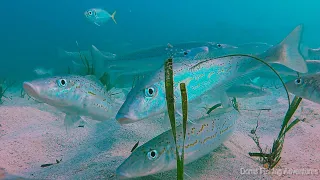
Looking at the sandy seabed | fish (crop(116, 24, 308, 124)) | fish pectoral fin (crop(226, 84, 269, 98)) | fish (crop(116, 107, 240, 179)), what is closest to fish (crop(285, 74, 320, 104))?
fish (crop(116, 24, 308, 124))

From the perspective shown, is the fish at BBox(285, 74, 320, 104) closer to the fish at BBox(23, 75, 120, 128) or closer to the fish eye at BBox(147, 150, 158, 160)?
the fish eye at BBox(147, 150, 158, 160)

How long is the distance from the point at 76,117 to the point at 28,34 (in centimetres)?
3653

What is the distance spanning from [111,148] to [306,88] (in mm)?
2997

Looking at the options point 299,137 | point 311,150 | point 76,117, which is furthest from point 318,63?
point 76,117

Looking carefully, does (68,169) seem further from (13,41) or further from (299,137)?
(13,41)

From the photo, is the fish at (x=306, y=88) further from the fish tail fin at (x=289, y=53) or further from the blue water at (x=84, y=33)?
the blue water at (x=84, y=33)

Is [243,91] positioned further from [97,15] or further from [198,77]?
[97,15]

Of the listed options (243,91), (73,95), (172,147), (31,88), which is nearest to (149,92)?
(172,147)

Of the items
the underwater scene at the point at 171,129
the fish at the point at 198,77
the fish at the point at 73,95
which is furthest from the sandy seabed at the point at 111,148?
the fish at the point at 198,77

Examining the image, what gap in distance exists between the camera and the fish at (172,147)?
259cm

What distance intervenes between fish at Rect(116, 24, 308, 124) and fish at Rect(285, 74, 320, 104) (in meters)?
0.20

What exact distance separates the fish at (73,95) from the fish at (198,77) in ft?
3.40

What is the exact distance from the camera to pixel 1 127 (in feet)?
17.9

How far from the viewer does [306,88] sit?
147 inches
